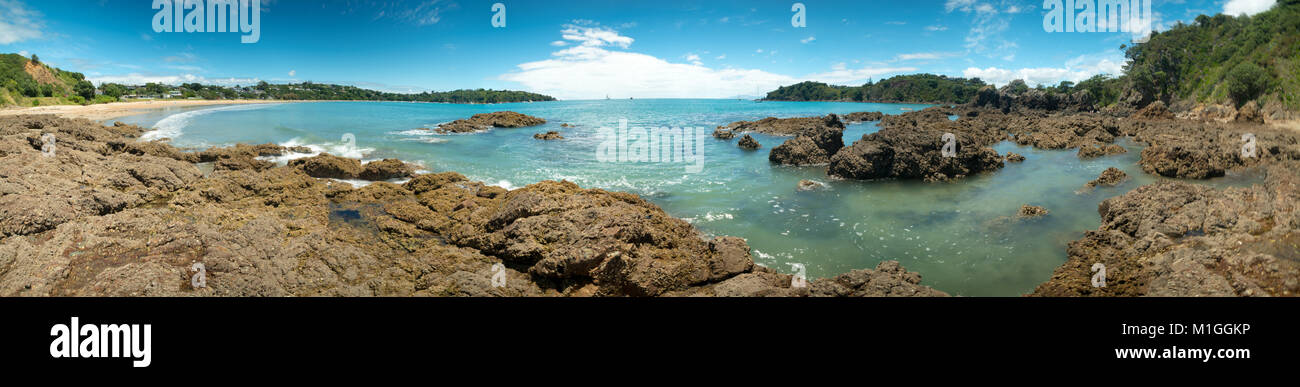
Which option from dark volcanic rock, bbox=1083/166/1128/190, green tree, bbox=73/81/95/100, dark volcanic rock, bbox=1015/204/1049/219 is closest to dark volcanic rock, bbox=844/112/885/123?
dark volcanic rock, bbox=1083/166/1128/190

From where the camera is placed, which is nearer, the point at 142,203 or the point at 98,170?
the point at 142,203

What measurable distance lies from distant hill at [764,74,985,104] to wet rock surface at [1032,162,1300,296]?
85.1 meters

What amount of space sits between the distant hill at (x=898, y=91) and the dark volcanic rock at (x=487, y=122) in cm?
7572

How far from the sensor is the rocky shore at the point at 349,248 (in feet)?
19.1

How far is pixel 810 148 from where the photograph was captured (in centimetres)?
2020

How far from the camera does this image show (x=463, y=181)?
45.4ft

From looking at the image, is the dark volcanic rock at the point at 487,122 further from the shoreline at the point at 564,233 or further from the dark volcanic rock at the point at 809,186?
the dark volcanic rock at the point at 809,186

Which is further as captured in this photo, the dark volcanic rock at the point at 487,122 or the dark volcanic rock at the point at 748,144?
the dark volcanic rock at the point at 487,122

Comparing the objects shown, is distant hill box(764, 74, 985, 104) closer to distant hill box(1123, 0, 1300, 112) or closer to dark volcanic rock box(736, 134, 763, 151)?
distant hill box(1123, 0, 1300, 112)

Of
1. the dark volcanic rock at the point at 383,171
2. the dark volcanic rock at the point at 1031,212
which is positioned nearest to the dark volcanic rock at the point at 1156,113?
the dark volcanic rock at the point at 1031,212
